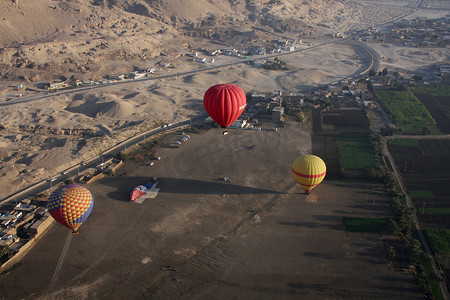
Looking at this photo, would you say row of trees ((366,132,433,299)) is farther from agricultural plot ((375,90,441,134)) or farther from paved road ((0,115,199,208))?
paved road ((0,115,199,208))

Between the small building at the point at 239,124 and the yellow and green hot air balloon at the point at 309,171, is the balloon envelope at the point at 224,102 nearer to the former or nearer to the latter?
the yellow and green hot air balloon at the point at 309,171

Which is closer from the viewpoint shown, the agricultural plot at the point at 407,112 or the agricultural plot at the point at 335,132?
the agricultural plot at the point at 335,132

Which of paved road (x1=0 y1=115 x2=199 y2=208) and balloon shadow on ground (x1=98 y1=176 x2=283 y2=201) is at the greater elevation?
balloon shadow on ground (x1=98 y1=176 x2=283 y2=201)

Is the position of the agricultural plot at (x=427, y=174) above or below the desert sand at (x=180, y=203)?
above

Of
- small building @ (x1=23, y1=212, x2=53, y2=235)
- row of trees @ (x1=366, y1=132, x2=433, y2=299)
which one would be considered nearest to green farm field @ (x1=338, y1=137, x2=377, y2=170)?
row of trees @ (x1=366, y1=132, x2=433, y2=299)

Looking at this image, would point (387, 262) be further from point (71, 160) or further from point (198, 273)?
point (71, 160)

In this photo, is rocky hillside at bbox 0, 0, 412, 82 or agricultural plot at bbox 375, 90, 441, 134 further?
rocky hillside at bbox 0, 0, 412, 82

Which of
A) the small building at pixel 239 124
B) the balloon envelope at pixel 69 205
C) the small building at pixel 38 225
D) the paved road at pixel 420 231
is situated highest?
the balloon envelope at pixel 69 205

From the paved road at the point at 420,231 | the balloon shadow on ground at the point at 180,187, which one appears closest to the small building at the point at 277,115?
the paved road at the point at 420,231

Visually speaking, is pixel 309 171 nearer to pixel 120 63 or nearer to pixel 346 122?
pixel 346 122
